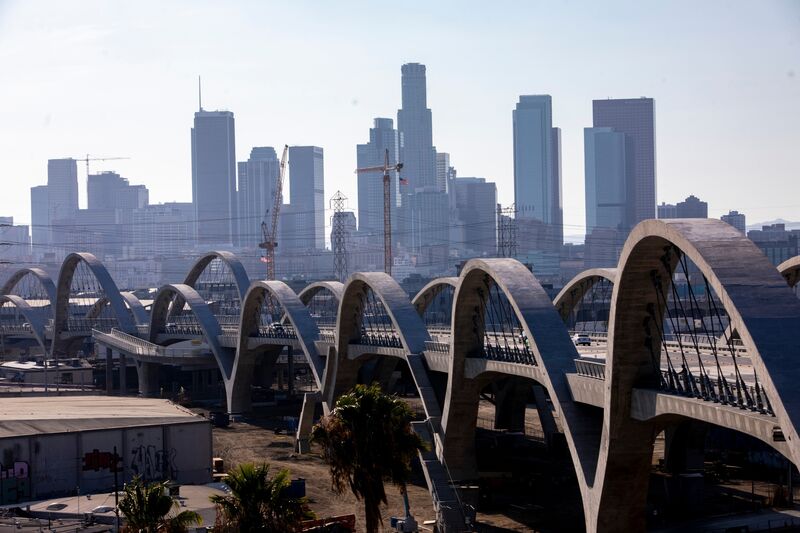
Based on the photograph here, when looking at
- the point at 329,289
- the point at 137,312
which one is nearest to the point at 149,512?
the point at 329,289

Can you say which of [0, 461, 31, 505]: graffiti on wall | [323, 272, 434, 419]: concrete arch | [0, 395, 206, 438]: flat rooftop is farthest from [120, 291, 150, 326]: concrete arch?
[0, 461, 31, 505]: graffiti on wall

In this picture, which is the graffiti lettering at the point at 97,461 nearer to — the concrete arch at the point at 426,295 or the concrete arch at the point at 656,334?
the concrete arch at the point at 656,334

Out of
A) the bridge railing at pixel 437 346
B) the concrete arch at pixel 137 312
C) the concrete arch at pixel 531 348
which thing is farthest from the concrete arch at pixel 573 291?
the concrete arch at pixel 137 312

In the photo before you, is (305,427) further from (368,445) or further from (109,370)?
(109,370)

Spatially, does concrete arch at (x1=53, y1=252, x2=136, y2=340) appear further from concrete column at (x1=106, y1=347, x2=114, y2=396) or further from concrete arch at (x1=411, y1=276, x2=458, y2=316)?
concrete arch at (x1=411, y1=276, x2=458, y2=316)

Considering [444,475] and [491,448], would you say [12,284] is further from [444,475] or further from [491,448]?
[444,475]

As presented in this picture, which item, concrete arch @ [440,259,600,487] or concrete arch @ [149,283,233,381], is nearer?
concrete arch @ [440,259,600,487]

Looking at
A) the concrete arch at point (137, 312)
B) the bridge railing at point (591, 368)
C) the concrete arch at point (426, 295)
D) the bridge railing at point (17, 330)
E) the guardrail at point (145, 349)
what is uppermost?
the concrete arch at point (426, 295)
